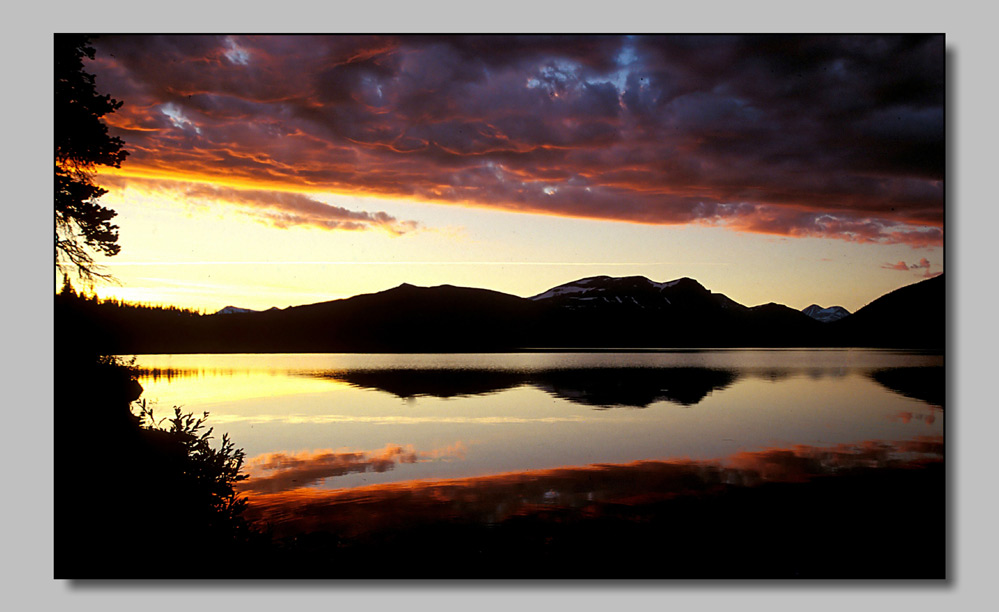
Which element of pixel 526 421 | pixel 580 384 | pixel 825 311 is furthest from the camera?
pixel 580 384

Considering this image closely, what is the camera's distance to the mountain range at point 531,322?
9.34m

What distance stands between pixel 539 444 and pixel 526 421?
2756mm

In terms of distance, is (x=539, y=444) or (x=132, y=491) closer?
(x=132, y=491)

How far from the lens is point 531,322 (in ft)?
198

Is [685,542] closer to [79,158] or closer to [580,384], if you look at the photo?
[79,158]

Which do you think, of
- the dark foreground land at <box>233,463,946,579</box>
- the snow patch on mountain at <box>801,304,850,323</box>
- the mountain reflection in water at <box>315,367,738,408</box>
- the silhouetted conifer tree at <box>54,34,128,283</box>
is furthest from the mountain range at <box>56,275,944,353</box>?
the mountain reflection in water at <box>315,367,738,408</box>

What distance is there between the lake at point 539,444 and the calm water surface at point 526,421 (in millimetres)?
58

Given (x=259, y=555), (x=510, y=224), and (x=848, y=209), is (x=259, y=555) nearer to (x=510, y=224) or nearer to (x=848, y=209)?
(x=510, y=224)

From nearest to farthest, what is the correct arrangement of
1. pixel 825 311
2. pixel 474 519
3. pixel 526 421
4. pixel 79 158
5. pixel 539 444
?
pixel 79 158, pixel 474 519, pixel 825 311, pixel 539 444, pixel 526 421

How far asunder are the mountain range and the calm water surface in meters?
0.96

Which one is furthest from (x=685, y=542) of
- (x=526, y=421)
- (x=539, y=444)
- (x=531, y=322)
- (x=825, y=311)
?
(x=531, y=322)

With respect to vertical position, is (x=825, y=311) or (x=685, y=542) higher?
(x=825, y=311)

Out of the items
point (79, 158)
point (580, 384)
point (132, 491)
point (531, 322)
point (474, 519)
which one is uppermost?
point (79, 158)

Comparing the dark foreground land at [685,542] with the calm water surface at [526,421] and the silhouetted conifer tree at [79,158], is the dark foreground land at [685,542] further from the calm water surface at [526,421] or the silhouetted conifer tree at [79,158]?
the silhouetted conifer tree at [79,158]
